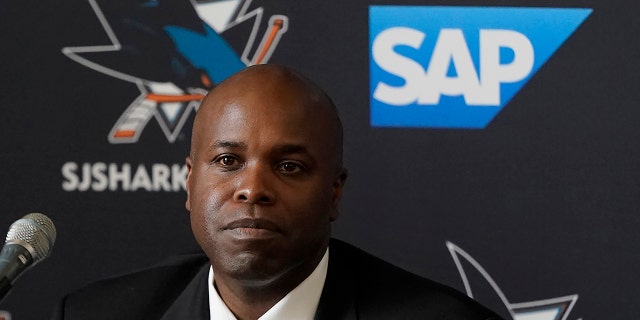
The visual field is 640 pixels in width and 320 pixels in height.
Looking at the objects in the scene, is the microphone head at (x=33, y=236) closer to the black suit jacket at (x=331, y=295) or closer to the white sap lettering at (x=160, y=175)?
the black suit jacket at (x=331, y=295)

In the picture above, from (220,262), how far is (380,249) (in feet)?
2.56

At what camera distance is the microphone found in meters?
1.21

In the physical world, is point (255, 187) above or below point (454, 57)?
below

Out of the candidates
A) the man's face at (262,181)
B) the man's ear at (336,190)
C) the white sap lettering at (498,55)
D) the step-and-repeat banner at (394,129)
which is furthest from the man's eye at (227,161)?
the white sap lettering at (498,55)

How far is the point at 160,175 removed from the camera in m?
2.15

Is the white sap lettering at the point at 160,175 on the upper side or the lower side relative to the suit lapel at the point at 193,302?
upper

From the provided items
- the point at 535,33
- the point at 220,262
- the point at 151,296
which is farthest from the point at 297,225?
the point at 535,33

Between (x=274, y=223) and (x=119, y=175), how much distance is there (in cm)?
87

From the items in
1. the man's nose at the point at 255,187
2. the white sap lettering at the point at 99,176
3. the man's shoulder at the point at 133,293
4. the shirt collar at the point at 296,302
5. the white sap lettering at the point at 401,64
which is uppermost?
the white sap lettering at the point at 401,64

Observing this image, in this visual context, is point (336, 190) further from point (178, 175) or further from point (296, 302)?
point (178, 175)

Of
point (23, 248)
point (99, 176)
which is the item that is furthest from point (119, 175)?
point (23, 248)

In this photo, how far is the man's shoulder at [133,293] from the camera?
5.25 ft

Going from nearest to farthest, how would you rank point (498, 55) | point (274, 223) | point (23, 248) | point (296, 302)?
point (23, 248), point (274, 223), point (296, 302), point (498, 55)

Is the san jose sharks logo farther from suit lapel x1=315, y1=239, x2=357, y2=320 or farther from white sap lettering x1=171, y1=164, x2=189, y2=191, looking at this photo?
suit lapel x1=315, y1=239, x2=357, y2=320
